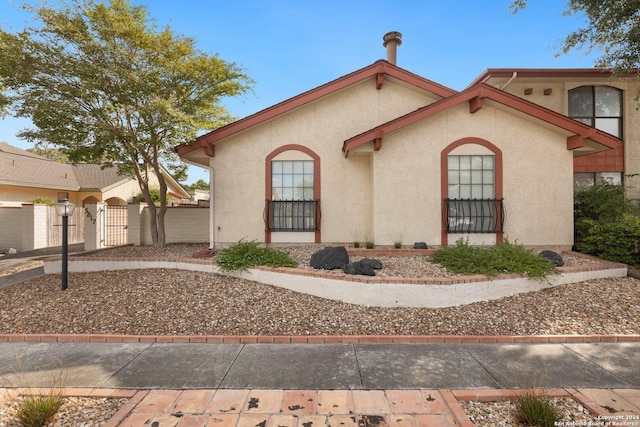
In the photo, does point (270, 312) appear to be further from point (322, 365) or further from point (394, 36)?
point (394, 36)

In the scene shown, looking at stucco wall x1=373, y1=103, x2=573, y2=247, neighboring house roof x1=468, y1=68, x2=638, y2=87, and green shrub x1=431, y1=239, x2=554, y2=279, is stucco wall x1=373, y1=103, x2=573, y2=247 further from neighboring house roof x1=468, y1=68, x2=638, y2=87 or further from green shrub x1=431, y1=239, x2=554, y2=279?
neighboring house roof x1=468, y1=68, x2=638, y2=87

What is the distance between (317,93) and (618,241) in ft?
27.3

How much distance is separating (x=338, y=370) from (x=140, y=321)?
337 cm

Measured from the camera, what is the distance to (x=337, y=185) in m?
8.90

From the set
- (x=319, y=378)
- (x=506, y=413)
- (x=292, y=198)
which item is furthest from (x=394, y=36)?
(x=506, y=413)

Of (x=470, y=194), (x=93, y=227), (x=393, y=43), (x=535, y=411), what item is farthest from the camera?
(x=393, y=43)

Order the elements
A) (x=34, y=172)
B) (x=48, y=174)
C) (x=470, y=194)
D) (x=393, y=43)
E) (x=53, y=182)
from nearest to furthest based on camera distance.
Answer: (x=470, y=194)
(x=393, y=43)
(x=34, y=172)
(x=53, y=182)
(x=48, y=174)

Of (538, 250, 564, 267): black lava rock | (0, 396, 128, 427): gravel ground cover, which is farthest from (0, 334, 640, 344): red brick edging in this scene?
(538, 250, 564, 267): black lava rock

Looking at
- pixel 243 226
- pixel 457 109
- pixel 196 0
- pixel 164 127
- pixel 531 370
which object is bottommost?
pixel 531 370

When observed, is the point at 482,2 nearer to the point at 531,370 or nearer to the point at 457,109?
the point at 457,109

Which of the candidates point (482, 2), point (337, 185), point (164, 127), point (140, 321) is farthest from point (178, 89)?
point (482, 2)

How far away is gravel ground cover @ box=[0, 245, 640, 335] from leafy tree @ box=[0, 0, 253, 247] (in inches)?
157

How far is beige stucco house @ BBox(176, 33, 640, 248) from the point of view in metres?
8.12

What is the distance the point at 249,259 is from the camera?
6254mm
